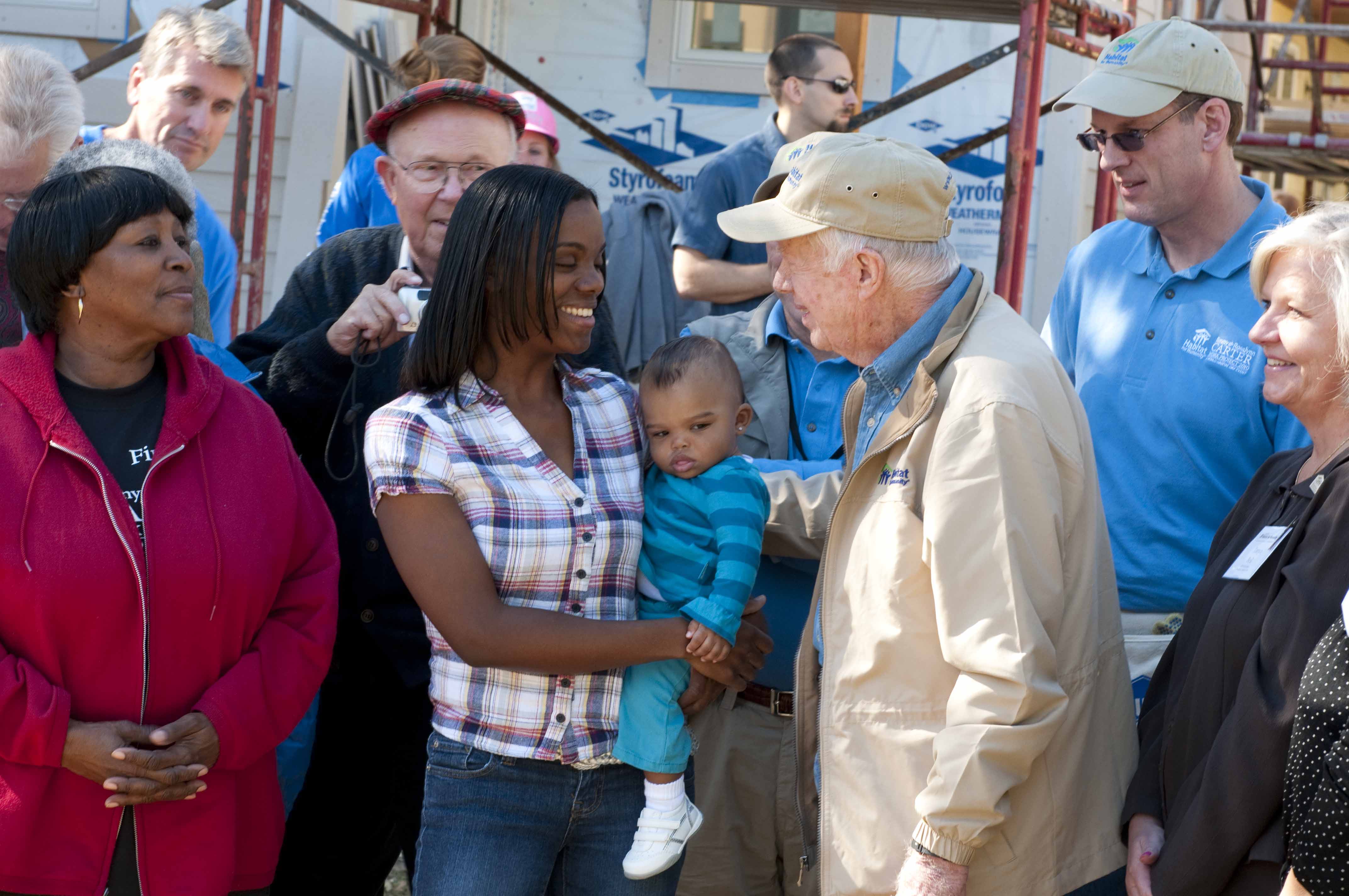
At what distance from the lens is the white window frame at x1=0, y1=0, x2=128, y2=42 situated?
673cm

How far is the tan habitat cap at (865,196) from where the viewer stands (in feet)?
7.43

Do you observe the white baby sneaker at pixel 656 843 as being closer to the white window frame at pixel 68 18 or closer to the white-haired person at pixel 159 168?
the white-haired person at pixel 159 168

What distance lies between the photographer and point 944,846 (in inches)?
80.9

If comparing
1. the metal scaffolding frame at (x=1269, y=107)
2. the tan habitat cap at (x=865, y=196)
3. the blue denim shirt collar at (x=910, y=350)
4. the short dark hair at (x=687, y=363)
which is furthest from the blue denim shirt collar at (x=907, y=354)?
the metal scaffolding frame at (x=1269, y=107)

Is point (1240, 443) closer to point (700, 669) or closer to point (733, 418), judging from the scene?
point (733, 418)

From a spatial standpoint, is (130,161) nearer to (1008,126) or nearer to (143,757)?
(143,757)

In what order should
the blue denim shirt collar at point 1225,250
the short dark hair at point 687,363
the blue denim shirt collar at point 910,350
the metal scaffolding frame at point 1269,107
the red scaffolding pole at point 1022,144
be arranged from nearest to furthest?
1. the blue denim shirt collar at point 910,350
2. the short dark hair at point 687,363
3. the blue denim shirt collar at point 1225,250
4. the red scaffolding pole at point 1022,144
5. the metal scaffolding frame at point 1269,107

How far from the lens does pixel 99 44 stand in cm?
680

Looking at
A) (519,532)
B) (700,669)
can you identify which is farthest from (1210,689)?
(519,532)

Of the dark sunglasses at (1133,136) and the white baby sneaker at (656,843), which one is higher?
the dark sunglasses at (1133,136)

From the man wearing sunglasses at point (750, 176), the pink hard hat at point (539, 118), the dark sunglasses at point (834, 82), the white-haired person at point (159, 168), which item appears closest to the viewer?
the white-haired person at point (159, 168)

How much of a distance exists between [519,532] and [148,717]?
30.9 inches

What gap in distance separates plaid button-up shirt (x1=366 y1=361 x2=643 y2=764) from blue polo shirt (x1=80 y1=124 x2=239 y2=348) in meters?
1.82

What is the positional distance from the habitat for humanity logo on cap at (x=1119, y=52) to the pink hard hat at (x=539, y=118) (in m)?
2.52
